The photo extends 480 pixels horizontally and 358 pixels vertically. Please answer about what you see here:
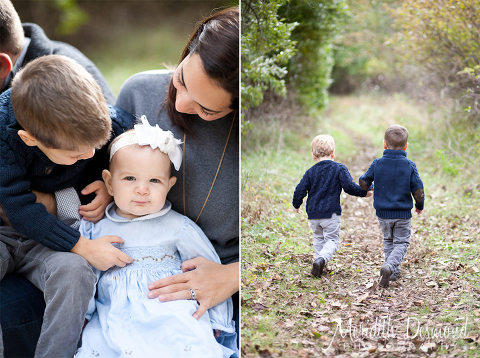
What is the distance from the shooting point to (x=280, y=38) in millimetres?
1667

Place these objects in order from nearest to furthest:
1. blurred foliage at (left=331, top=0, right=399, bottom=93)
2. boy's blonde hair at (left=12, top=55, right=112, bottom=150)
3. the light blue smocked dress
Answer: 1. boy's blonde hair at (left=12, top=55, right=112, bottom=150)
2. the light blue smocked dress
3. blurred foliage at (left=331, top=0, right=399, bottom=93)

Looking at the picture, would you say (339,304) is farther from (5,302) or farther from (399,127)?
(5,302)

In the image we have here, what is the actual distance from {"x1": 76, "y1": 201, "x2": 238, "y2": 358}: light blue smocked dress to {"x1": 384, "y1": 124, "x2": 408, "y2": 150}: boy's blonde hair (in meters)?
0.99

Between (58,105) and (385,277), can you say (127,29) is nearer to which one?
(58,105)

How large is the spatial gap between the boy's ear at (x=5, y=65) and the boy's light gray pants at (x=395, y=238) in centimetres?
204

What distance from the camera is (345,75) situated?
2.29 metres

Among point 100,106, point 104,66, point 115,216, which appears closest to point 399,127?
point 100,106

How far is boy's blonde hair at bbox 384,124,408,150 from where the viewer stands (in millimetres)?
1567

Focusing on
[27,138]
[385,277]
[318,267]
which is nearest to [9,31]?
[27,138]

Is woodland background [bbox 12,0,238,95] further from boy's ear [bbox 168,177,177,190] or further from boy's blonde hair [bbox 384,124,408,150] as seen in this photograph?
boy's blonde hair [bbox 384,124,408,150]

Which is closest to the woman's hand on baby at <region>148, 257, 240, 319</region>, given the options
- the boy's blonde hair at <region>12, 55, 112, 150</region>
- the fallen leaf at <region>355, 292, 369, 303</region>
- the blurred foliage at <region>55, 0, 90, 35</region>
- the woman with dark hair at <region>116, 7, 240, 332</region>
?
the woman with dark hair at <region>116, 7, 240, 332</region>

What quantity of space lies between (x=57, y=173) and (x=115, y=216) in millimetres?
343

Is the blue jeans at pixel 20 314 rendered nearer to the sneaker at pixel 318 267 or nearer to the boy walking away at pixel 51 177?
the boy walking away at pixel 51 177

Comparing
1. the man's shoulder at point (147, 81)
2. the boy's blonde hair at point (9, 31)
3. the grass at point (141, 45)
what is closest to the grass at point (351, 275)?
the man's shoulder at point (147, 81)
